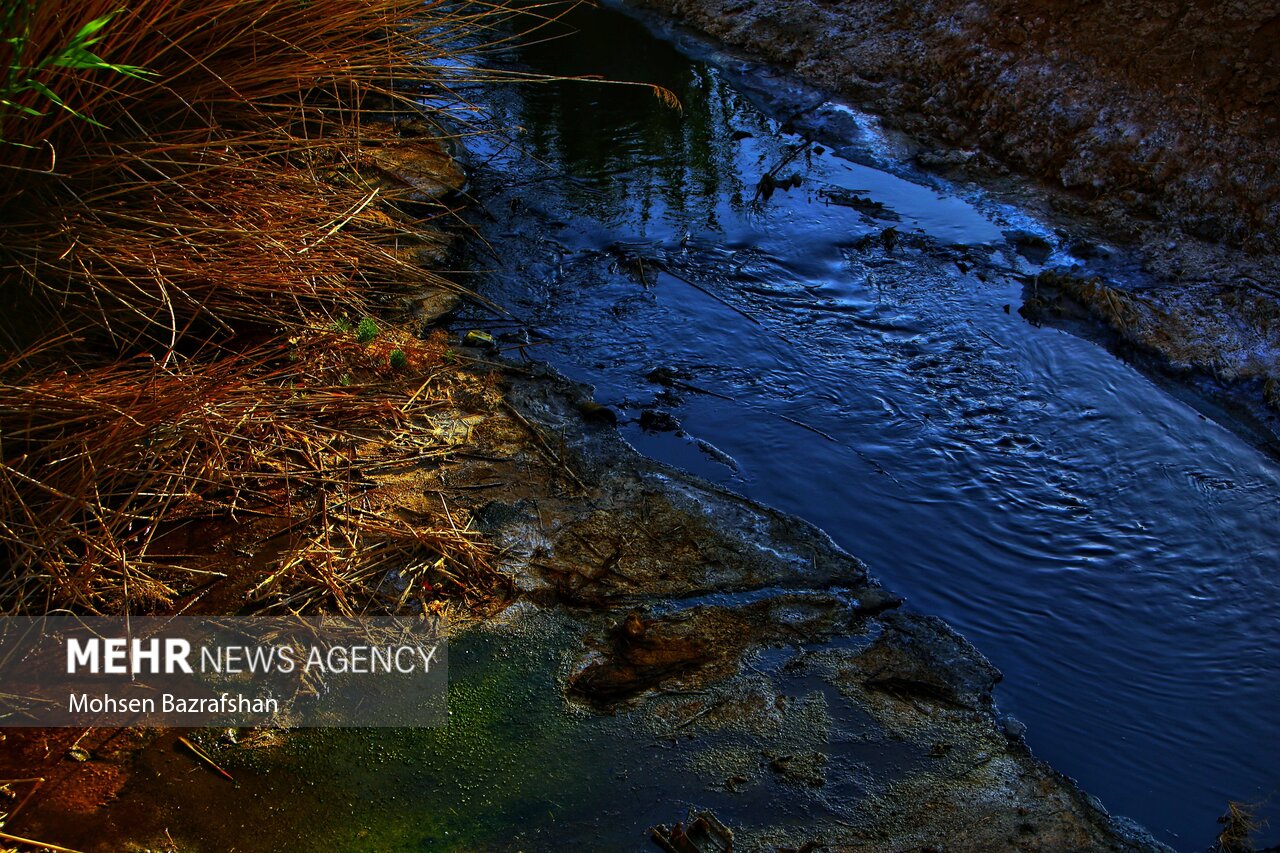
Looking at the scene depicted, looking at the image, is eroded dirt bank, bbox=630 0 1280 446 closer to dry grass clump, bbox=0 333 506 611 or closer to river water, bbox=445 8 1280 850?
river water, bbox=445 8 1280 850

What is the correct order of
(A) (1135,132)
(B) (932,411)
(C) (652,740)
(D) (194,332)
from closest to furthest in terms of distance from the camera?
(C) (652,740) < (D) (194,332) < (B) (932,411) < (A) (1135,132)

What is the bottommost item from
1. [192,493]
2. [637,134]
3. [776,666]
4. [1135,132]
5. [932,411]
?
[776,666]

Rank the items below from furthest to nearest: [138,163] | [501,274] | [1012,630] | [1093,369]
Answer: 1. [501,274]
2. [1093,369]
3. [138,163]
4. [1012,630]

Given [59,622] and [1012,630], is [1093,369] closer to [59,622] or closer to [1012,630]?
[1012,630]

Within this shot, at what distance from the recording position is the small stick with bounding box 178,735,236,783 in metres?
2.25

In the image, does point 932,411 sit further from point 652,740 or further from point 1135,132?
point 1135,132

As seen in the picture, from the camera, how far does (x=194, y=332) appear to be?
341cm

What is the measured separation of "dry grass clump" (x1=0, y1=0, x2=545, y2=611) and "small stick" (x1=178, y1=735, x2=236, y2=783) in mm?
439

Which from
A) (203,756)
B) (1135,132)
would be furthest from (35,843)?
(1135,132)

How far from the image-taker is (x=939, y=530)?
3.20m

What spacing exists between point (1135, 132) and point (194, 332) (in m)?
4.65

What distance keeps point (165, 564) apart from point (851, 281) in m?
3.13

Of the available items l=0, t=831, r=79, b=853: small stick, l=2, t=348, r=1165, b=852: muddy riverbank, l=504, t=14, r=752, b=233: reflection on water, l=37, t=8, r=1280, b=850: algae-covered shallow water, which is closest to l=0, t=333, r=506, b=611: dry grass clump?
l=2, t=348, r=1165, b=852: muddy riverbank

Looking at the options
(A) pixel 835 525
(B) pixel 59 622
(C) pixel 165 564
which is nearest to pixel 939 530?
(A) pixel 835 525
